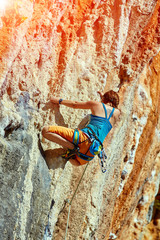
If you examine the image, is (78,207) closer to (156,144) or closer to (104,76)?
(104,76)

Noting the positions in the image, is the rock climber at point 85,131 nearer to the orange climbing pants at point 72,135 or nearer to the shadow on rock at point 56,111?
the orange climbing pants at point 72,135

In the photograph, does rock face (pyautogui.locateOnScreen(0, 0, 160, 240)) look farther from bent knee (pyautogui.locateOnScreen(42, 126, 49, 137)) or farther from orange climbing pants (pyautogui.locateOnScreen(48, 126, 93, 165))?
orange climbing pants (pyautogui.locateOnScreen(48, 126, 93, 165))

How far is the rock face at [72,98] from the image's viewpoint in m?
2.79

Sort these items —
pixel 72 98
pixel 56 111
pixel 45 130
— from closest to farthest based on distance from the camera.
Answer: pixel 45 130
pixel 56 111
pixel 72 98

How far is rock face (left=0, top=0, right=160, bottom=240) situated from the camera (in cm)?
279

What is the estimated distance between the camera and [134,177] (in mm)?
4996

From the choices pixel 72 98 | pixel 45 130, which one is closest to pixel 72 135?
pixel 45 130

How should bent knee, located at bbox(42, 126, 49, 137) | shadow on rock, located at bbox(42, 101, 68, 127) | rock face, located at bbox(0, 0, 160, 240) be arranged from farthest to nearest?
shadow on rock, located at bbox(42, 101, 68, 127) → bent knee, located at bbox(42, 126, 49, 137) → rock face, located at bbox(0, 0, 160, 240)

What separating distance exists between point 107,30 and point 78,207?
224cm

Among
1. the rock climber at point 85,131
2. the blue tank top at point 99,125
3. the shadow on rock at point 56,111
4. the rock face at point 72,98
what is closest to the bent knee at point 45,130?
the rock climber at point 85,131

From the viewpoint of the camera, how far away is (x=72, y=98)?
11.6 feet

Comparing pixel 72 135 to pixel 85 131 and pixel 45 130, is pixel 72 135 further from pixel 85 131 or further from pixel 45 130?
pixel 45 130

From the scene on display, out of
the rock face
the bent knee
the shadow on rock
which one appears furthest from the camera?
the shadow on rock

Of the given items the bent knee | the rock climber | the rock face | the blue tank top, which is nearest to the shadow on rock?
the rock face
